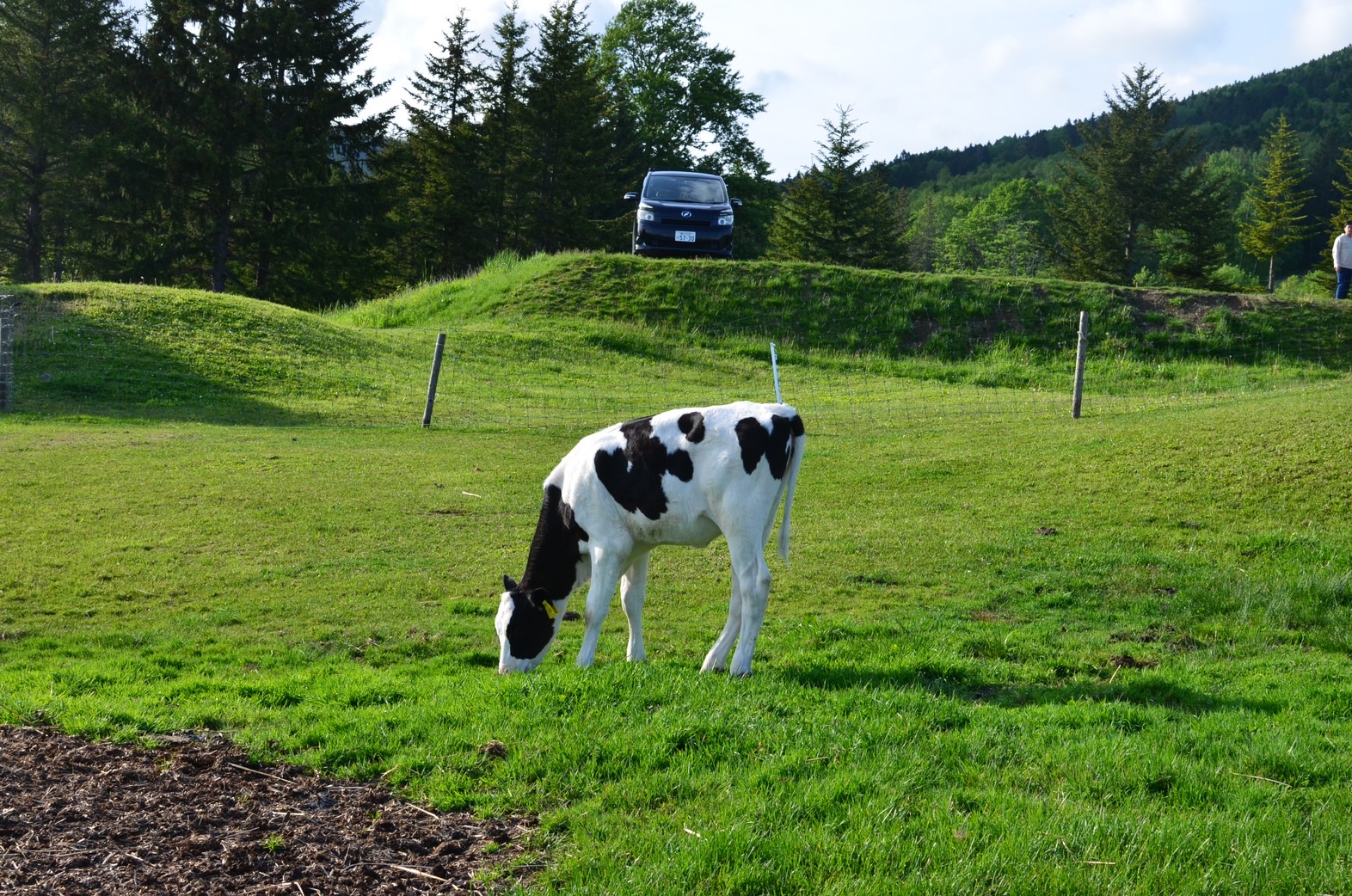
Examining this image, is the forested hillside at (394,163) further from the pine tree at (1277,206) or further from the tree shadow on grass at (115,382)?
the tree shadow on grass at (115,382)

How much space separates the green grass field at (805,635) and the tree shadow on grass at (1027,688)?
4 centimetres

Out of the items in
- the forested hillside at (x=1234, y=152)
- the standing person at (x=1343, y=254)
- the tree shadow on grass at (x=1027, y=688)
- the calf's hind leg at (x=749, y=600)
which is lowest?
the tree shadow on grass at (x=1027, y=688)

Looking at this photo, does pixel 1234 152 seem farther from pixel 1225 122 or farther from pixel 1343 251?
pixel 1343 251

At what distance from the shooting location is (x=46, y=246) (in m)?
58.5

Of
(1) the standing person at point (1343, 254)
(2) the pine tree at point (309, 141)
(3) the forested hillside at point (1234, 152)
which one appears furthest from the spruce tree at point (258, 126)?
(3) the forested hillside at point (1234, 152)

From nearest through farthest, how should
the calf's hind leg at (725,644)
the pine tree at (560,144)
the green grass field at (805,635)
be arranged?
the green grass field at (805,635)
the calf's hind leg at (725,644)
the pine tree at (560,144)

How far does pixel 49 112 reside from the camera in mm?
51125

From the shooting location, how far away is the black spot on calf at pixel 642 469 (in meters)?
8.51

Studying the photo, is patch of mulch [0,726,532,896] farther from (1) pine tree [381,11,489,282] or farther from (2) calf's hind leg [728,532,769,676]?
(1) pine tree [381,11,489,282]

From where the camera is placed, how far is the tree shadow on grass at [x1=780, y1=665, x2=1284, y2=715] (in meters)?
7.70

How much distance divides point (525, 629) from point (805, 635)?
2499 mm

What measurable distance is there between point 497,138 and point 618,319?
3032cm

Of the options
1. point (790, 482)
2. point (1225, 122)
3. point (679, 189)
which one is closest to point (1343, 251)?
point (679, 189)

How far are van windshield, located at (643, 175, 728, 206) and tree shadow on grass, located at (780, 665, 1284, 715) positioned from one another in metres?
29.0
